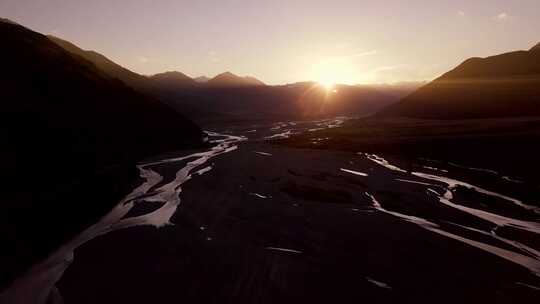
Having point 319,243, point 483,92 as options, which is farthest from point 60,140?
point 483,92

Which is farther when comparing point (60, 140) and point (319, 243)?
point (60, 140)

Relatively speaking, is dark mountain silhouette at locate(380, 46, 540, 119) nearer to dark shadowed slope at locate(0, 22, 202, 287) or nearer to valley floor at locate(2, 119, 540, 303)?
valley floor at locate(2, 119, 540, 303)

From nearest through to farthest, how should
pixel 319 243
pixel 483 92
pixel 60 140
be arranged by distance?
pixel 319 243 → pixel 60 140 → pixel 483 92

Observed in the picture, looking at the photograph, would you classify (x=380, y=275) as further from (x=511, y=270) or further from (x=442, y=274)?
(x=511, y=270)

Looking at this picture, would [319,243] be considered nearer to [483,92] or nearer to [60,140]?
[60,140]

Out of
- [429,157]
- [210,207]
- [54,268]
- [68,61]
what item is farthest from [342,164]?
[68,61]

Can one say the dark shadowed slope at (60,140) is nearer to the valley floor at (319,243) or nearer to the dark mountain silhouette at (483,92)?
the valley floor at (319,243)

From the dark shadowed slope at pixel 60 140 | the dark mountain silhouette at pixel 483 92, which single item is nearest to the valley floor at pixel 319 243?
the dark shadowed slope at pixel 60 140
